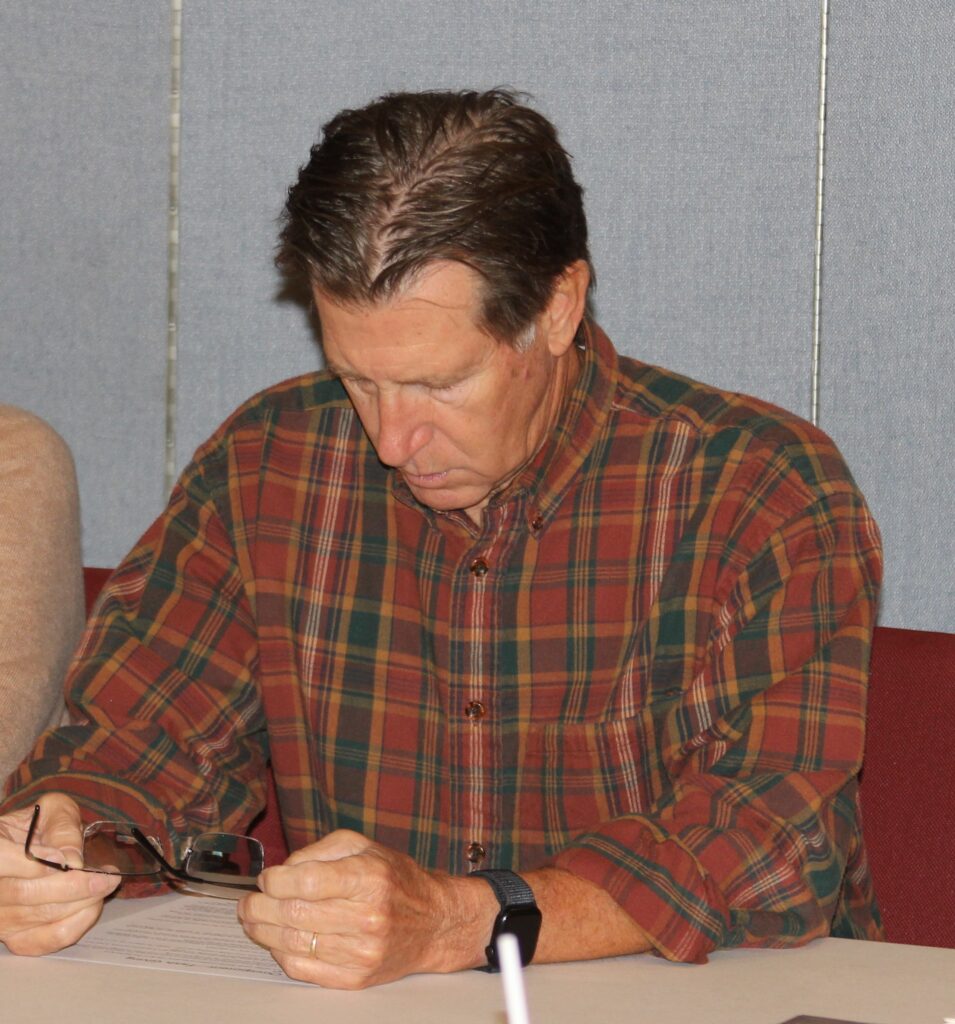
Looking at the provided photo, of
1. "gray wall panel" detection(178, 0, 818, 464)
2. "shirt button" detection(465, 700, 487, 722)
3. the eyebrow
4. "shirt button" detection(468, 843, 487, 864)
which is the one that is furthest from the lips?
"gray wall panel" detection(178, 0, 818, 464)

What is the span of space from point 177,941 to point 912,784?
99 centimetres

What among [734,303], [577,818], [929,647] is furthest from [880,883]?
[734,303]

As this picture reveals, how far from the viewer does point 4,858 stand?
5.02 feet

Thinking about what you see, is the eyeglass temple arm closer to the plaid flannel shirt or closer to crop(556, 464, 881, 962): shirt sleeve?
the plaid flannel shirt

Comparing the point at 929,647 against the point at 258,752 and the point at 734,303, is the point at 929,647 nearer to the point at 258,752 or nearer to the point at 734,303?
the point at 734,303

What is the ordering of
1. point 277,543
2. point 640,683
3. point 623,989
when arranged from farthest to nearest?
point 277,543 < point 640,683 < point 623,989

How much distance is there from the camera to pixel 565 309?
1.85 metres

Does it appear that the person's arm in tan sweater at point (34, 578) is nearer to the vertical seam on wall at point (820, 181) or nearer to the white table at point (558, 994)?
the white table at point (558, 994)

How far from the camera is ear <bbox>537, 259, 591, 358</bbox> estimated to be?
1829 millimetres

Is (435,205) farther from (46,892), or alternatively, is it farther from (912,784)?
(912,784)

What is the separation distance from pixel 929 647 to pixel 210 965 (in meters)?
1.04

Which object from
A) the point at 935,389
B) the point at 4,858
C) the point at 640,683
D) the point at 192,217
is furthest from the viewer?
the point at 192,217

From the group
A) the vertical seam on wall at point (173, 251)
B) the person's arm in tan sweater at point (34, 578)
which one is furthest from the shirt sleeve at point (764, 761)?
the vertical seam on wall at point (173, 251)

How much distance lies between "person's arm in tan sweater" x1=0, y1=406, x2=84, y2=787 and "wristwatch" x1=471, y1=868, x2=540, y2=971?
858 millimetres
